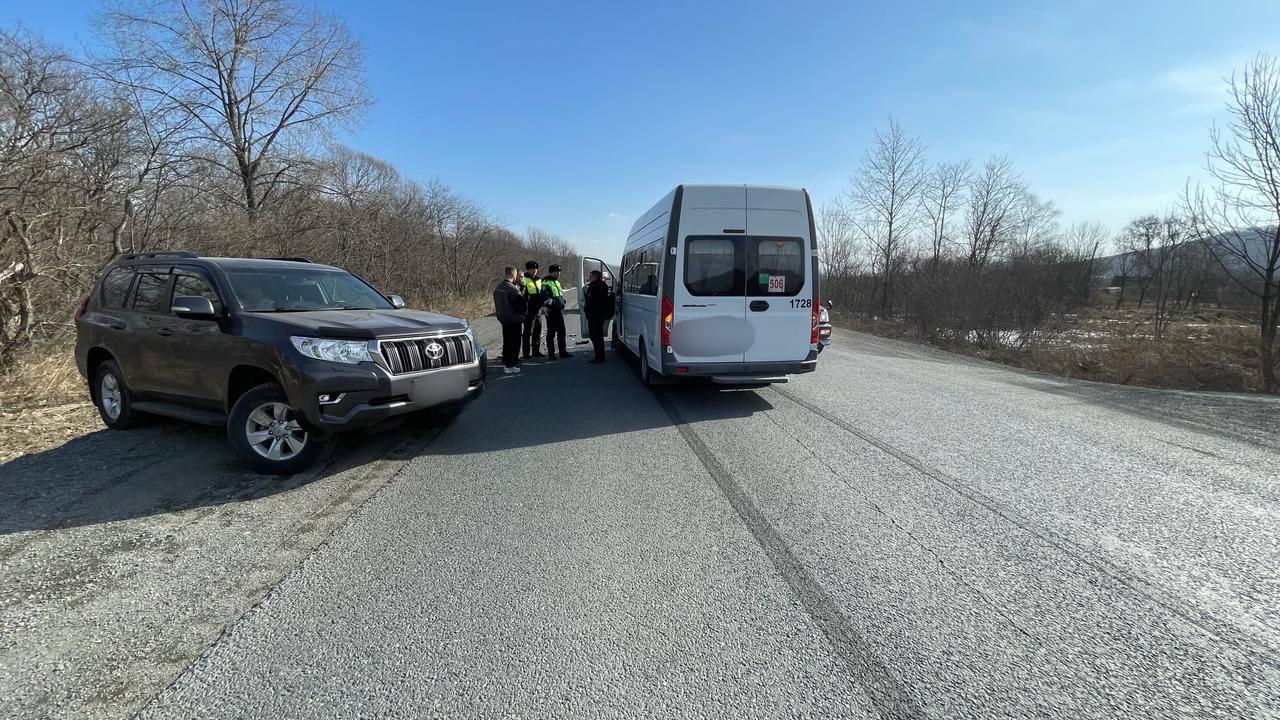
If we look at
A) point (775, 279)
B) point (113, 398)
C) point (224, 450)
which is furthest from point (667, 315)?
point (113, 398)

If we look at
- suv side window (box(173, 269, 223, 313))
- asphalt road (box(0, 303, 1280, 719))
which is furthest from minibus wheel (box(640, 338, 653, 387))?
suv side window (box(173, 269, 223, 313))

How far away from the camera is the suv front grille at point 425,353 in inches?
182

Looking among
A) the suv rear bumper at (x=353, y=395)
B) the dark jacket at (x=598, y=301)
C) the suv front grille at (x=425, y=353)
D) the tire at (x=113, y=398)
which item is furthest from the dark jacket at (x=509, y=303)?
the suv rear bumper at (x=353, y=395)

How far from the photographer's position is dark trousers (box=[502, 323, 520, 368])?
10.1 meters

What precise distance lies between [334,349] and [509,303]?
5.39 metres

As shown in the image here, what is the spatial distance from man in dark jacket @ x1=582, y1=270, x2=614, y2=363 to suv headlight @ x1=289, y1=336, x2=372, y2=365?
6280 millimetres

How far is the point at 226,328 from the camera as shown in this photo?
4.70 metres

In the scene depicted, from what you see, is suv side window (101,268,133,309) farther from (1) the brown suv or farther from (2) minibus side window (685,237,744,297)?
(2) minibus side window (685,237,744,297)

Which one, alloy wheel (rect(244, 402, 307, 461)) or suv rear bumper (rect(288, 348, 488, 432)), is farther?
alloy wheel (rect(244, 402, 307, 461))

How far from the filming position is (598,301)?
10.7 m

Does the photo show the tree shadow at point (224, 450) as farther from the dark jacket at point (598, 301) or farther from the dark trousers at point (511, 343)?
the dark jacket at point (598, 301)

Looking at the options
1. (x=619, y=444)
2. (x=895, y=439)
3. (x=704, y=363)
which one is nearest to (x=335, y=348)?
(x=619, y=444)

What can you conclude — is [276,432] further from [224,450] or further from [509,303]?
[509,303]

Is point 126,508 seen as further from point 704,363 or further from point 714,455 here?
point 704,363
